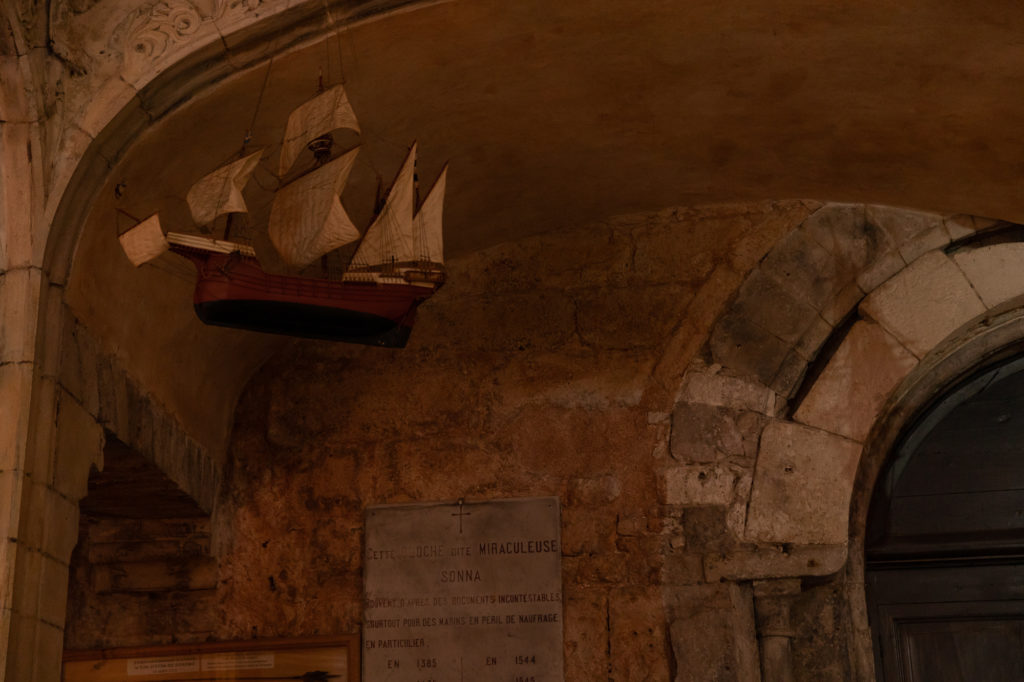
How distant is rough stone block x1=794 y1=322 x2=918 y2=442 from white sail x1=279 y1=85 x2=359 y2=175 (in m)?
2.11

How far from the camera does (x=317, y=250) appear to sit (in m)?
3.66

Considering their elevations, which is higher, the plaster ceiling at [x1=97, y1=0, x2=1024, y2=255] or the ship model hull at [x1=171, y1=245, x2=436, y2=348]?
the plaster ceiling at [x1=97, y1=0, x2=1024, y2=255]

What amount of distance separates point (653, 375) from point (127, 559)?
2.10 metres

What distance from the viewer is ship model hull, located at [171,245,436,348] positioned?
356cm

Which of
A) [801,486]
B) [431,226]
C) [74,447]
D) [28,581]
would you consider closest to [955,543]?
[801,486]

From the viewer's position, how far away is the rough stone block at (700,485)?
4.75m

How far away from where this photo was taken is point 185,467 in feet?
15.6

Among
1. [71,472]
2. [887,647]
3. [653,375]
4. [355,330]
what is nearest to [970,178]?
[653,375]

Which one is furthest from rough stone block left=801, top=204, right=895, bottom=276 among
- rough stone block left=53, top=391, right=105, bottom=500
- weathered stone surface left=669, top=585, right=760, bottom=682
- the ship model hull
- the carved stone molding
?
rough stone block left=53, top=391, right=105, bottom=500

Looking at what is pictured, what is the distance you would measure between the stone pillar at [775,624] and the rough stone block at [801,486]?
162 mm

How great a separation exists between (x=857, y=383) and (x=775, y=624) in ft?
3.01

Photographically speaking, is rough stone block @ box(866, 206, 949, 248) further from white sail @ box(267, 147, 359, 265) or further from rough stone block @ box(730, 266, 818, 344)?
white sail @ box(267, 147, 359, 265)

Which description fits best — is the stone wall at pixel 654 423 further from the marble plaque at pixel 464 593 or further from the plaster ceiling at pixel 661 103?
the plaster ceiling at pixel 661 103

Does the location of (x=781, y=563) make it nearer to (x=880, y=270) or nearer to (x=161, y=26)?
(x=880, y=270)
